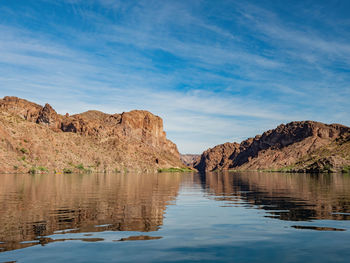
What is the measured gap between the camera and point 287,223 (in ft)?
60.0

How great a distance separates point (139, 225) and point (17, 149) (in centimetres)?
14786

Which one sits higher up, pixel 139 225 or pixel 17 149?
pixel 17 149

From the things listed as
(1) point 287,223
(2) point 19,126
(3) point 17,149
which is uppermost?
(2) point 19,126

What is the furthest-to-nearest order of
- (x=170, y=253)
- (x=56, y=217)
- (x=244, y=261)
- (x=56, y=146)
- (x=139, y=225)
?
(x=56, y=146) → (x=56, y=217) → (x=139, y=225) → (x=170, y=253) → (x=244, y=261)

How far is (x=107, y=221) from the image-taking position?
18.6 metres

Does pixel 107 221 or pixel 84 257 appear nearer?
pixel 84 257

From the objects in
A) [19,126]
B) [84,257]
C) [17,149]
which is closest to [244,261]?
[84,257]

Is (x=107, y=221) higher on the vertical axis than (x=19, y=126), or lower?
lower

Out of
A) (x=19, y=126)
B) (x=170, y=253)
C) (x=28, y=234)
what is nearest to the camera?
(x=170, y=253)

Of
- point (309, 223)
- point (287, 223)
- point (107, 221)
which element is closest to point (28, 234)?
point (107, 221)

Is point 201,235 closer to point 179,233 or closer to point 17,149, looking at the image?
point 179,233

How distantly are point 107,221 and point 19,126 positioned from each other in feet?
550

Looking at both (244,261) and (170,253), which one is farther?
(170,253)

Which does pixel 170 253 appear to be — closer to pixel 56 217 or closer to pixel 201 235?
pixel 201 235
